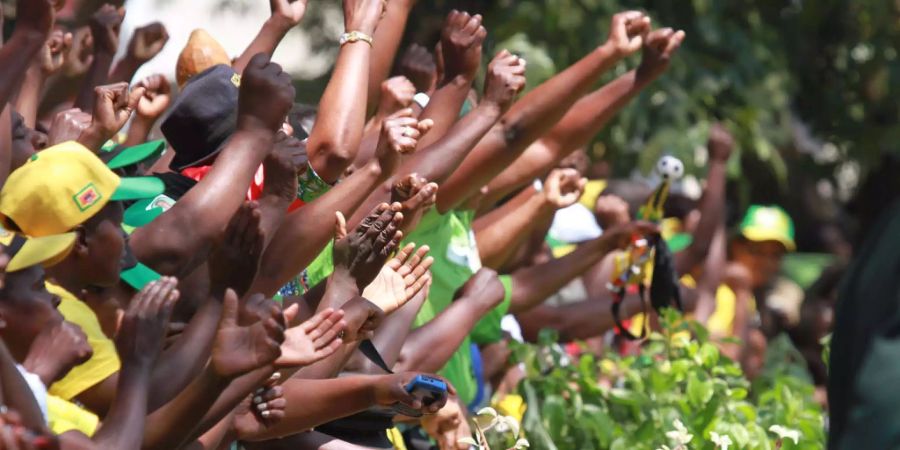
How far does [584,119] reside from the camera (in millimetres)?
5941

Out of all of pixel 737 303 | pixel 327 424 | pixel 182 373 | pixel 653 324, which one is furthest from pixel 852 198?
pixel 182 373

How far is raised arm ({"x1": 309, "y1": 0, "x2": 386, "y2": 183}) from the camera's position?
4.55 meters

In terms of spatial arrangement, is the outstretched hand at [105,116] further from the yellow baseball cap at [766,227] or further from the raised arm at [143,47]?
the yellow baseball cap at [766,227]

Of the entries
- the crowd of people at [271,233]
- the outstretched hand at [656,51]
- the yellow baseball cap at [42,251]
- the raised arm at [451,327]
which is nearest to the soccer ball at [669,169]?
the crowd of people at [271,233]

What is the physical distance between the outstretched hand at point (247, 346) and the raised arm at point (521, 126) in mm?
1813

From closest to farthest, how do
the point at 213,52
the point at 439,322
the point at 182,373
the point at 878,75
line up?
the point at 182,373, the point at 439,322, the point at 213,52, the point at 878,75

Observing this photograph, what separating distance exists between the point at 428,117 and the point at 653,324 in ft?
7.99

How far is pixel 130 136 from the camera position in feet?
17.7

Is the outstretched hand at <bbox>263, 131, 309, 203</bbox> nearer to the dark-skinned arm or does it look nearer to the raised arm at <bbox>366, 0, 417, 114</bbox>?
the dark-skinned arm

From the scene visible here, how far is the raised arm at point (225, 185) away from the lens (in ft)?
12.7

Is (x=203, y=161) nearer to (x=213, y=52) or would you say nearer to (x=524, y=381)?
(x=213, y=52)

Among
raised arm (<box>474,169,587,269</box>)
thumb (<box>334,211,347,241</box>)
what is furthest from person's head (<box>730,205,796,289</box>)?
thumb (<box>334,211,347,241</box>)

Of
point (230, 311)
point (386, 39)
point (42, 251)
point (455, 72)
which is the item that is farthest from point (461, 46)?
point (42, 251)

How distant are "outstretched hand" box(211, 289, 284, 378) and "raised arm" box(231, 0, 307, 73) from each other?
187cm
